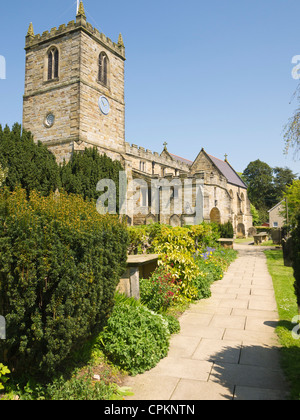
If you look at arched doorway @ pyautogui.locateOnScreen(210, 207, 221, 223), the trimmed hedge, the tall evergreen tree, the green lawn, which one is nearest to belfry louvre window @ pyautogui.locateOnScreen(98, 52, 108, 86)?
the tall evergreen tree

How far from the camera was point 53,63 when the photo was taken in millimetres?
22516

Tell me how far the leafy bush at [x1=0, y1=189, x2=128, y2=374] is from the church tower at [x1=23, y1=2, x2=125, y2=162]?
1821 cm

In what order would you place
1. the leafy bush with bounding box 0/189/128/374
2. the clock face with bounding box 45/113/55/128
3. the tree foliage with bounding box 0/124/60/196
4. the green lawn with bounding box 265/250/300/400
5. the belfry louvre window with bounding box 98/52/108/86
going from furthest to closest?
1. the belfry louvre window with bounding box 98/52/108/86
2. the clock face with bounding box 45/113/55/128
3. the tree foliage with bounding box 0/124/60/196
4. the green lawn with bounding box 265/250/300/400
5. the leafy bush with bounding box 0/189/128/374

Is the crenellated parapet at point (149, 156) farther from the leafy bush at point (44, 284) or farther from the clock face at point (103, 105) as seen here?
the leafy bush at point (44, 284)

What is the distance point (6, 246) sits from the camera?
2.95 metres

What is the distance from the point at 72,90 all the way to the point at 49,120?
9.67 feet


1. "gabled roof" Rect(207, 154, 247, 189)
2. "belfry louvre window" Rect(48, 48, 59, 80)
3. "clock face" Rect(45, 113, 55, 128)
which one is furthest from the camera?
"gabled roof" Rect(207, 154, 247, 189)

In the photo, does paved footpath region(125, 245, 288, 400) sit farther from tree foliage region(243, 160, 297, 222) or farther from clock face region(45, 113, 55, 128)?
tree foliage region(243, 160, 297, 222)

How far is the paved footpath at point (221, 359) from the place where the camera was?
329 cm

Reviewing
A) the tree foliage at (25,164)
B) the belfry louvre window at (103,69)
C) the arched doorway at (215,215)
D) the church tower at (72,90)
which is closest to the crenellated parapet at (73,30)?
the church tower at (72,90)

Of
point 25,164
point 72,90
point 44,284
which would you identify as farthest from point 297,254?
point 72,90

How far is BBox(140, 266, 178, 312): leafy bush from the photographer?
582 cm
